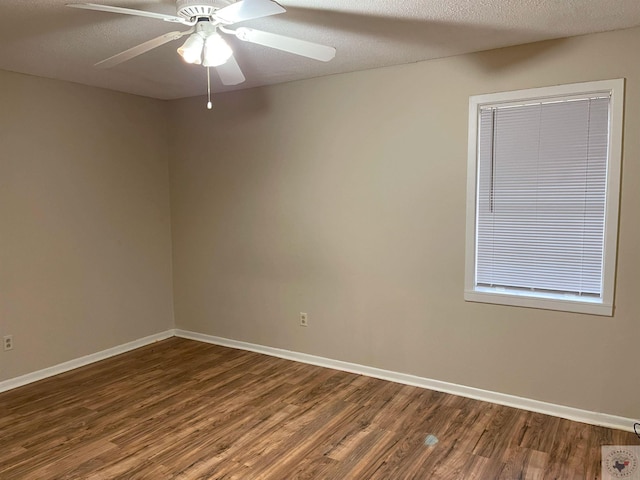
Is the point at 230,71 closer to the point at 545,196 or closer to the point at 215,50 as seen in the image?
the point at 215,50

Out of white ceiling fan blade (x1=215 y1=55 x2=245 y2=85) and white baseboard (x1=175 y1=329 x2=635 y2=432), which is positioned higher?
white ceiling fan blade (x1=215 y1=55 x2=245 y2=85)

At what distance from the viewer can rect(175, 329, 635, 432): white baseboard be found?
3.08 metres

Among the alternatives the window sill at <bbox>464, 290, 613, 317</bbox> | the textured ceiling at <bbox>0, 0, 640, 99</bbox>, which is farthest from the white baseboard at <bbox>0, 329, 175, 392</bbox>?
the window sill at <bbox>464, 290, 613, 317</bbox>

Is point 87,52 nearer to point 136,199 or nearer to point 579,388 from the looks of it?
point 136,199

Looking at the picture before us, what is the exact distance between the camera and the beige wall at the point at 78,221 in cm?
376

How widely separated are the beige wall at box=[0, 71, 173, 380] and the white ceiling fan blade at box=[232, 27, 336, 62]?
2.42m

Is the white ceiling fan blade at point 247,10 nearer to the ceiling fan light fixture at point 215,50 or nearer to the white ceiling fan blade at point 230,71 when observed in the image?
the ceiling fan light fixture at point 215,50

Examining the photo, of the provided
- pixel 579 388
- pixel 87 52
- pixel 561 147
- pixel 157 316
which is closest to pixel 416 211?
pixel 561 147

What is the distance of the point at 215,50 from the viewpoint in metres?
2.33

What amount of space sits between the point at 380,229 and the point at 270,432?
169 cm

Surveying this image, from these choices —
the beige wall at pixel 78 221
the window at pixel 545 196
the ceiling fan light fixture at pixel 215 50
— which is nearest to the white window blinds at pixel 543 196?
the window at pixel 545 196

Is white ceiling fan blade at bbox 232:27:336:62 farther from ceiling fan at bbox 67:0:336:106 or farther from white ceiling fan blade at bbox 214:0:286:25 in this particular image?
white ceiling fan blade at bbox 214:0:286:25

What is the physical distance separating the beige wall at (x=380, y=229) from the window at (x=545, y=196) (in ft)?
0.25

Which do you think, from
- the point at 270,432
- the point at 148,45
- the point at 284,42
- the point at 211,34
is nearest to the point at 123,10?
the point at 148,45
